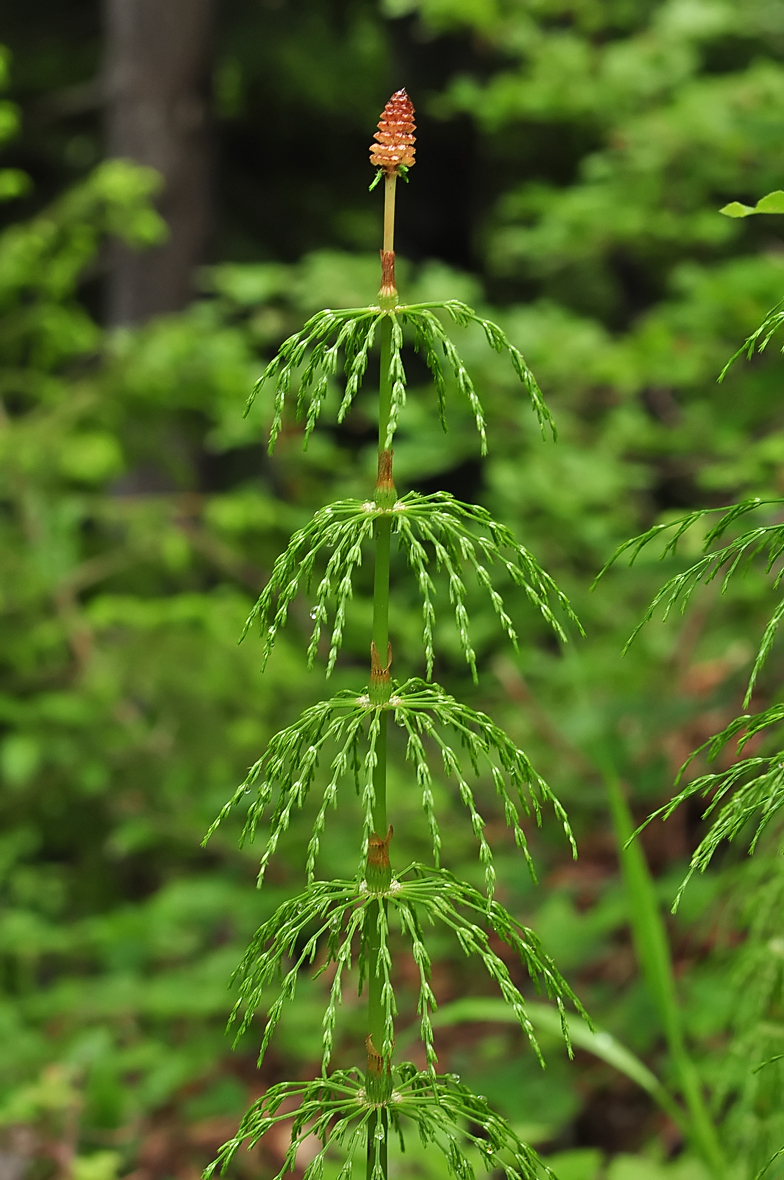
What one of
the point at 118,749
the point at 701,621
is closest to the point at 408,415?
the point at 701,621

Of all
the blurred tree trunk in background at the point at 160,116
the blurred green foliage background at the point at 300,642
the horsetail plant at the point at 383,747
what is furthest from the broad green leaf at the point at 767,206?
the blurred tree trunk in background at the point at 160,116

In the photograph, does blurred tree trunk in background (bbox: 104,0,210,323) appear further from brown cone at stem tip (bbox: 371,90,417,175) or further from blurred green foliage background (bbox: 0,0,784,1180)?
brown cone at stem tip (bbox: 371,90,417,175)

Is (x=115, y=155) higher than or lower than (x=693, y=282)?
higher

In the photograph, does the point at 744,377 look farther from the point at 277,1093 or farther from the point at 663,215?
the point at 277,1093

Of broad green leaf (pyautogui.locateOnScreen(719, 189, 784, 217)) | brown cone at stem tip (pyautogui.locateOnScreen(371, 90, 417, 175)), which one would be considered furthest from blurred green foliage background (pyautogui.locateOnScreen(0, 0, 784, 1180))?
brown cone at stem tip (pyautogui.locateOnScreen(371, 90, 417, 175))

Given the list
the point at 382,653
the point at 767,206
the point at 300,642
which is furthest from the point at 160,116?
the point at 382,653

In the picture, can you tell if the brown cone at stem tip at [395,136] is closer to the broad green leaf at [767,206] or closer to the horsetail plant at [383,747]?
the horsetail plant at [383,747]
